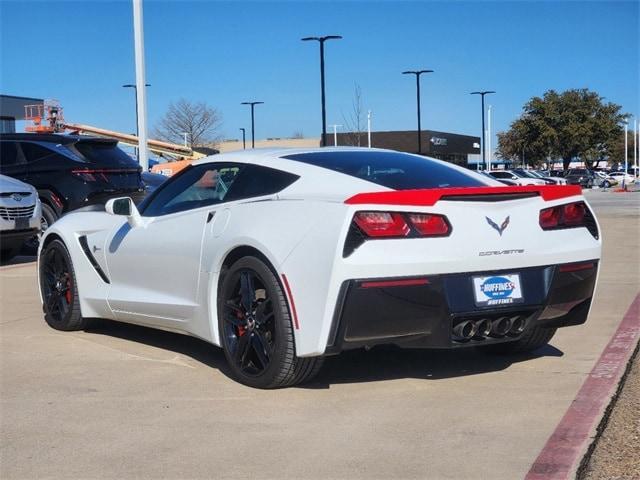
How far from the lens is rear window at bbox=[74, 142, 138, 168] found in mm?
13391

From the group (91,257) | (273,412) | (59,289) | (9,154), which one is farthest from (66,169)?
(273,412)

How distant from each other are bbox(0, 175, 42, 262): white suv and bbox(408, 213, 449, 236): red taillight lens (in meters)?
8.31

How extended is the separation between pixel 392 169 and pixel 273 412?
1654mm

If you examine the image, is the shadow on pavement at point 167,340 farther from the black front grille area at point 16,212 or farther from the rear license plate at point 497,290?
the black front grille area at point 16,212

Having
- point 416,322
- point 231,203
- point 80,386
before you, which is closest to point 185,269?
point 231,203

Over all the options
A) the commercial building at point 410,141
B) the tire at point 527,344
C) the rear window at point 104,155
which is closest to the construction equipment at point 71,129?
the rear window at point 104,155

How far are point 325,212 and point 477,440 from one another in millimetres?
1370

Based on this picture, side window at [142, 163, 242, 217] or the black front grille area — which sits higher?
side window at [142, 163, 242, 217]

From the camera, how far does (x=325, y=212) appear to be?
4.49 meters

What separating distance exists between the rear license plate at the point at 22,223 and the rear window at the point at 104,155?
1.90 meters

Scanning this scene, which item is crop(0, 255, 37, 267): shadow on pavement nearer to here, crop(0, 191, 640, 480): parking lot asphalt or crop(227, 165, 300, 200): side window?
crop(0, 191, 640, 480): parking lot asphalt

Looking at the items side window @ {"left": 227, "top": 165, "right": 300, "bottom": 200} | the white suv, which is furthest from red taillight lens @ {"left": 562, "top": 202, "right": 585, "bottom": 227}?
the white suv

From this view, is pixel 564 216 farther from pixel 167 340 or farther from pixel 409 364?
pixel 167 340

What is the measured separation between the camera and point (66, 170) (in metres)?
13.1
